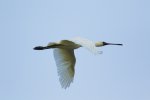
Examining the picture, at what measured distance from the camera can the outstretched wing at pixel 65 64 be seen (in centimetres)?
1859

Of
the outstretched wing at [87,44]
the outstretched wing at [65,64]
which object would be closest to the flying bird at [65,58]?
the outstretched wing at [65,64]

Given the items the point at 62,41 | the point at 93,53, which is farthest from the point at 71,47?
the point at 93,53

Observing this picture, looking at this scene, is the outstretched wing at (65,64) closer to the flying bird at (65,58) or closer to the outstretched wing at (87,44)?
the flying bird at (65,58)

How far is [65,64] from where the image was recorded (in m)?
19.3

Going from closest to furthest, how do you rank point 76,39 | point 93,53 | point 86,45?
point 93,53, point 86,45, point 76,39

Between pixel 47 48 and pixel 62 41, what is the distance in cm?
96

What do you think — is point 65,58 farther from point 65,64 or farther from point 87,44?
point 87,44

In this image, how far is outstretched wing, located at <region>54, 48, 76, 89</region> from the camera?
732 inches

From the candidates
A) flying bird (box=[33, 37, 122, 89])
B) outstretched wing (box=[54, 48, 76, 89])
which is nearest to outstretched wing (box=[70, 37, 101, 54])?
flying bird (box=[33, 37, 122, 89])

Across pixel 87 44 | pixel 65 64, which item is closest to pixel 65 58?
pixel 65 64

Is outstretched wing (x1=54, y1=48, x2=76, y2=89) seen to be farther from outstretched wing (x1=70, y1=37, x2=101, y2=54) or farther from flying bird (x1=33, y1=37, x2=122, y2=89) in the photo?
outstretched wing (x1=70, y1=37, x2=101, y2=54)

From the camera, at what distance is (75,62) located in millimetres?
19609

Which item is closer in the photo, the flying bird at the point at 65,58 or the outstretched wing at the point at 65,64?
the flying bird at the point at 65,58

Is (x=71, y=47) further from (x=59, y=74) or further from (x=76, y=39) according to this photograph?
(x=76, y=39)
